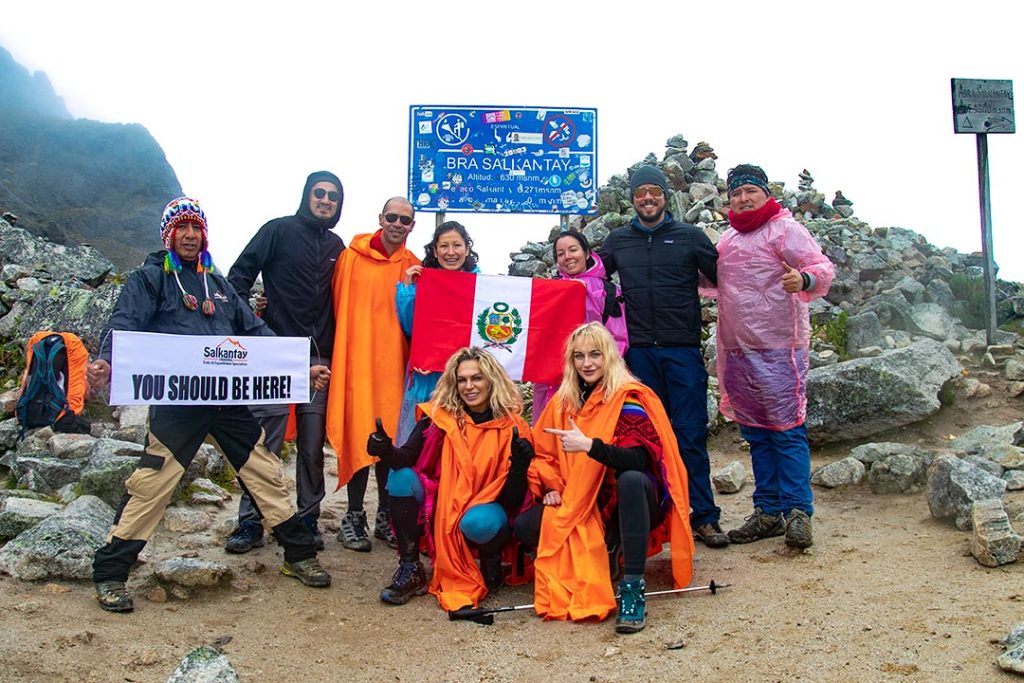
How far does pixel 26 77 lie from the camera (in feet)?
189

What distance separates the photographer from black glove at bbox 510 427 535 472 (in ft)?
15.6

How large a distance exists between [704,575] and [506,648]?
1.57 m

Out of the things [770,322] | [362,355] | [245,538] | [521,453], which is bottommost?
[245,538]

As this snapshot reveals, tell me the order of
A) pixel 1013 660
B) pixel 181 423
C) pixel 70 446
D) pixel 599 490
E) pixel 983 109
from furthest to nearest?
pixel 983 109
pixel 70 446
pixel 599 490
pixel 181 423
pixel 1013 660

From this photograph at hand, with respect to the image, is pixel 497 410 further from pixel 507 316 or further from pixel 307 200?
pixel 307 200

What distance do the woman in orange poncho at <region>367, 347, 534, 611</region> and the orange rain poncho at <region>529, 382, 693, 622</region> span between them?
0.25 meters

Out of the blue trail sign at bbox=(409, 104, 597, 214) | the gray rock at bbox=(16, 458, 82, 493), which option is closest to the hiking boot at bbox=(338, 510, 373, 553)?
the gray rock at bbox=(16, 458, 82, 493)

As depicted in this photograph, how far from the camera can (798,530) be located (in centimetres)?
539

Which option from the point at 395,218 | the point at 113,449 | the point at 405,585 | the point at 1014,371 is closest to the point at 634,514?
the point at 405,585

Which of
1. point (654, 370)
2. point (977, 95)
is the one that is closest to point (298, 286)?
point (654, 370)

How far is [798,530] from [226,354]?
12.2 ft

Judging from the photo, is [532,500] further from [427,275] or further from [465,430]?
[427,275]

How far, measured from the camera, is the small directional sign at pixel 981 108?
9664 mm

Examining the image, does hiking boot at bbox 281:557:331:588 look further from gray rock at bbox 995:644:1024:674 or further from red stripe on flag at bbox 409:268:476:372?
A: gray rock at bbox 995:644:1024:674
